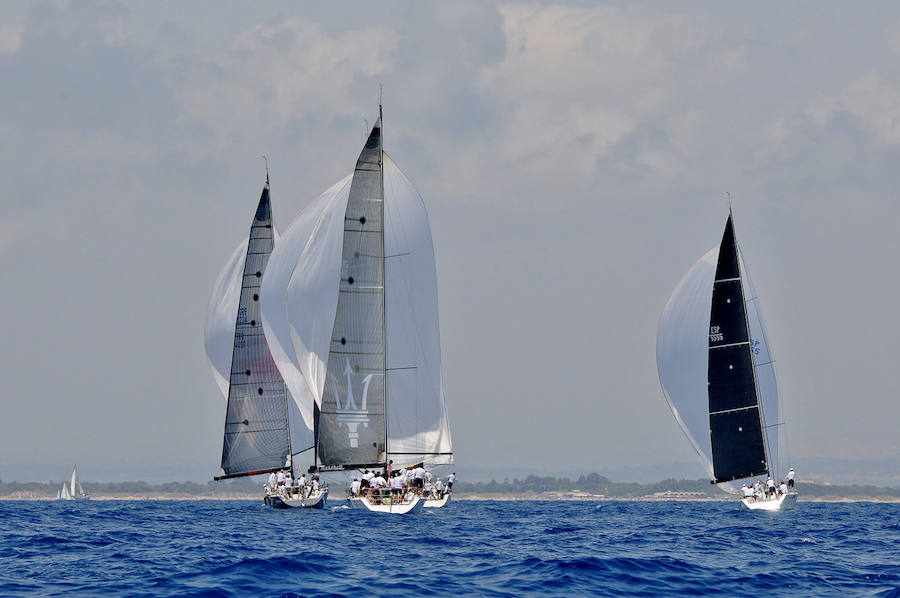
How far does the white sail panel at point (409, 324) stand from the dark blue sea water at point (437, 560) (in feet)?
27.3

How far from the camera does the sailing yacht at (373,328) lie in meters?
47.7

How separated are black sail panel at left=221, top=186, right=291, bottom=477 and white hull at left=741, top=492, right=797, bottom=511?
70.3 ft

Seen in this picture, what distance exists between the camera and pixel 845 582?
77.9 ft

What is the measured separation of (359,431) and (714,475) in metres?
17.2

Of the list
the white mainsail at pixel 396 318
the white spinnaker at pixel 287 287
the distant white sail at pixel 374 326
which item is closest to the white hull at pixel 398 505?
the distant white sail at pixel 374 326

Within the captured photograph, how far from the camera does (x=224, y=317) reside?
195 feet

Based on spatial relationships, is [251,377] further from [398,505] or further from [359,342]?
[398,505]

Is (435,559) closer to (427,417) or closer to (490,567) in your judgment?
(490,567)

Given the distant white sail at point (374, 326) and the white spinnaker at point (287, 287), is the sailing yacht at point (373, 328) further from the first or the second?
the white spinnaker at point (287, 287)

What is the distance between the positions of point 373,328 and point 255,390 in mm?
11962

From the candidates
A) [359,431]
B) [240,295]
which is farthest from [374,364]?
[240,295]

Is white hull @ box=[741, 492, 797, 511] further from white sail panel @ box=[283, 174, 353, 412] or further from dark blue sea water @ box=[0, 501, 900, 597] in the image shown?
white sail panel @ box=[283, 174, 353, 412]

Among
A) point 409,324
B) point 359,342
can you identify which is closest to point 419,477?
point 359,342

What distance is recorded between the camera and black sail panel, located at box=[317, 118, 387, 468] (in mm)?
47531
